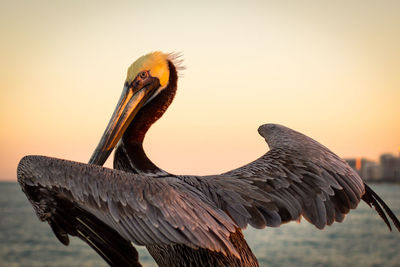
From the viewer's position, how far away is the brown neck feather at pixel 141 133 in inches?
186

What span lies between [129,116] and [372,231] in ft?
222

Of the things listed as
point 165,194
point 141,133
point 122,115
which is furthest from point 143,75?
point 165,194

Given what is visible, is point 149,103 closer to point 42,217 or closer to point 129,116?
point 129,116

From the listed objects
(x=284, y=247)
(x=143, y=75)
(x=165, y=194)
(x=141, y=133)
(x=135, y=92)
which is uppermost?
(x=143, y=75)

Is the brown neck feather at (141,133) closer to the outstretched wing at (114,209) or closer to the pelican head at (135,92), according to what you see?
the pelican head at (135,92)

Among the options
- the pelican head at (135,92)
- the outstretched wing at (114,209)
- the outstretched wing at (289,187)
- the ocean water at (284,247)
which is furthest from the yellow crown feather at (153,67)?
the ocean water at (284,247)

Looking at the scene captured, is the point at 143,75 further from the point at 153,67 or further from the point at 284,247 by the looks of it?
the point at 284,247

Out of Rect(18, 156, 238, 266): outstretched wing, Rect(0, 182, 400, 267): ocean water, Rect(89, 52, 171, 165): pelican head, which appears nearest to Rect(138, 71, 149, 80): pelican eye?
Rect(89, 52, 171, 165): pelican head

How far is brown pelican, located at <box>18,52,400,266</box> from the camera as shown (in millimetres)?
3895

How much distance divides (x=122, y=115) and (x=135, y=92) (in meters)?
0.23

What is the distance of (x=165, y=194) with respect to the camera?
3975 mm

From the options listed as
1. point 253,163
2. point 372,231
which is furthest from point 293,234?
point 253,163

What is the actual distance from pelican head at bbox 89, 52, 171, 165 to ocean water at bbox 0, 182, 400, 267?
4193 centimetres

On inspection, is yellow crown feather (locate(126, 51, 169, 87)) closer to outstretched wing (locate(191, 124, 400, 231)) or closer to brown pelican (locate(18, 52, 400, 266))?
brown pelican (locate(18, 52, 400, 266))
